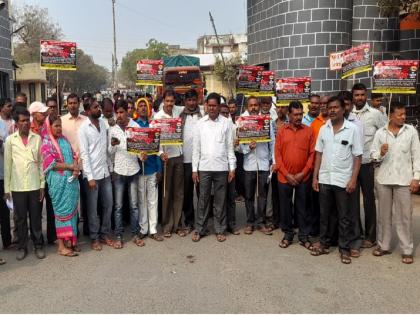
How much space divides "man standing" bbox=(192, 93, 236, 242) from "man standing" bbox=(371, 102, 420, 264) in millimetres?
1807

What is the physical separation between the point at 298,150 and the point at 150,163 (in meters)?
1.89

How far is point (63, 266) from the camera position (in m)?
4.91

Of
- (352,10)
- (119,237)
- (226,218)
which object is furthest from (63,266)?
(352,10)

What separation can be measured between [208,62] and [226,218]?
3929 cm

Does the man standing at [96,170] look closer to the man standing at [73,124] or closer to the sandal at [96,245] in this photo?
the sandal at [96,245]

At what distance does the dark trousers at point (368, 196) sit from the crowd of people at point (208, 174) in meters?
0.01

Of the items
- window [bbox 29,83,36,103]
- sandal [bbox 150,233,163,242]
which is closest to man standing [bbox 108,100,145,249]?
sandal [bbox 150,233,163,242]

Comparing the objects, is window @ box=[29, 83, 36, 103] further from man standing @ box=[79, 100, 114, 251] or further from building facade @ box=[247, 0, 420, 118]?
man standing @ box=[79, 100, 114, 251]

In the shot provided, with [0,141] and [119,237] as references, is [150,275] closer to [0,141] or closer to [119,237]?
[119,237]

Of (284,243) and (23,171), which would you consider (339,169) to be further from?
(23,171)

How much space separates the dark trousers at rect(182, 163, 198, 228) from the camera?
20.1 feet

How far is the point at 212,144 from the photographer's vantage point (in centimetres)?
574

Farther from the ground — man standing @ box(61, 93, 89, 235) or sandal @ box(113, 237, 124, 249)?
man standing @ box(61, 93, 89, 235)

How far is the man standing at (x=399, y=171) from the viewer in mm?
4949
